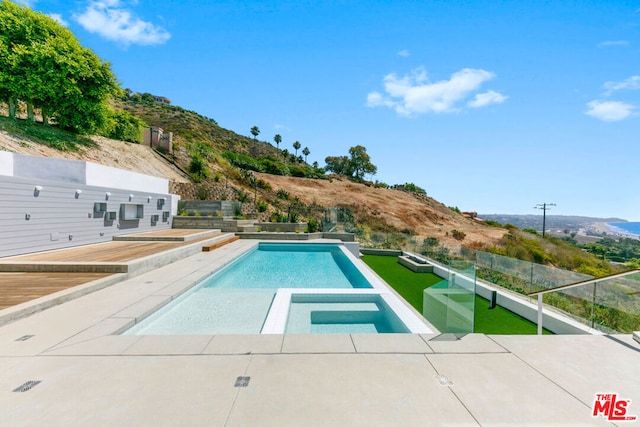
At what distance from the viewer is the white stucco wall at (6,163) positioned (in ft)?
34.8

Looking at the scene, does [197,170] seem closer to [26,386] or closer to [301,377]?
[26,386]

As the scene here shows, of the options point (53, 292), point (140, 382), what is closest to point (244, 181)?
point (53, 292)

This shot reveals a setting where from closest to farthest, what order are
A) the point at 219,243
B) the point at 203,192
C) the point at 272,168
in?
the point at 219,243 → the point at 203,192 → the point at 272,168

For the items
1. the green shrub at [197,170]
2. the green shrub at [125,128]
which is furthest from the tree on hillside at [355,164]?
the green shrub at [125,128]

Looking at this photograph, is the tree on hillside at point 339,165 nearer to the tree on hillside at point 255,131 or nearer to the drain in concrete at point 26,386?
the tree on hillside at point 255,131

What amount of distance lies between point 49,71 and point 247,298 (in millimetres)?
18901

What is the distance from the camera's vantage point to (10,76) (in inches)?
575

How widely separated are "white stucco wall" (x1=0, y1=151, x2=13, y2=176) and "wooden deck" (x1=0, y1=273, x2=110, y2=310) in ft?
22.6

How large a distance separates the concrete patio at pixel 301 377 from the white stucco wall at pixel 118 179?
11152 millimetres

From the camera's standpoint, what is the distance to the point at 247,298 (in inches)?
254

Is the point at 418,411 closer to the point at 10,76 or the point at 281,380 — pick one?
the point at 281,380

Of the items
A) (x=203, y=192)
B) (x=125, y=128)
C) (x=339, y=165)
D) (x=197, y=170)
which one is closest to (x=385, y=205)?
(x=339, y=165)

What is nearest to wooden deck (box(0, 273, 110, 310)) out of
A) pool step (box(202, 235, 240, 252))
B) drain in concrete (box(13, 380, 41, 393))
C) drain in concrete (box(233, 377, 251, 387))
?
drain in concrete (box(13, 380, 41, 393))

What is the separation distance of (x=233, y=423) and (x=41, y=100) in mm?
22420
